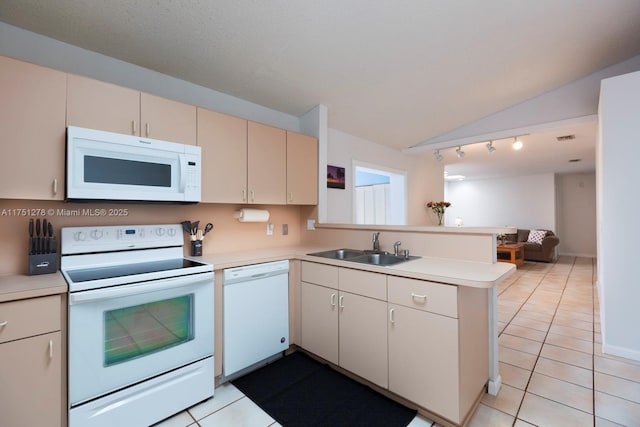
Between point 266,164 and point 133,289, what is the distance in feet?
4.77

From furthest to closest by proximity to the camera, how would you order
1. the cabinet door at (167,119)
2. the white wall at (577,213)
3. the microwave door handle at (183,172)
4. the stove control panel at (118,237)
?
1. the white wall at (577,213)
2. the microwave door handle at (183,172)
3. the cabinet door at (167,119)
4. the stove control panel at (118,237)

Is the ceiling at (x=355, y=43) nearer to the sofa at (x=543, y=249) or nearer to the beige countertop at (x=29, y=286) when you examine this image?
the beige countertop at (x=29, y=286)

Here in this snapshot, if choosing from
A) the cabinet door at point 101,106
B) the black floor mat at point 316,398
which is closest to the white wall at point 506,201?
the black floor mat at point 316,398

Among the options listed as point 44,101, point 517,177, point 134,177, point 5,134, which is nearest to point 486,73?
point 134,177

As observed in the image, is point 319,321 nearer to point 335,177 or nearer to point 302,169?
point 302,169

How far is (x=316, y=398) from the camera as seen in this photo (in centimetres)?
195

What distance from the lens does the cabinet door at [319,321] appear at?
2.21m

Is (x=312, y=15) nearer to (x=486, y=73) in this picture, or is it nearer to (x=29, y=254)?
(x=486, y=73)

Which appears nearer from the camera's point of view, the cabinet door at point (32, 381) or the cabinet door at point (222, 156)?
the cabinet door at point (32, 381)

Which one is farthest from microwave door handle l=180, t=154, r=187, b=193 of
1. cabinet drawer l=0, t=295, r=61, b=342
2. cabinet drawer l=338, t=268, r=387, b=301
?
cabinet drawer l=338, t=268, r=387, b=301

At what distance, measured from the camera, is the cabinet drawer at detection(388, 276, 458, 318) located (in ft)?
5.19

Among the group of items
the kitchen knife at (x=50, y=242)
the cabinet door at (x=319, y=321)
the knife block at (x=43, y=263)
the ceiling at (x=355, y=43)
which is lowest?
the cabinet door at (x=319, y=321)

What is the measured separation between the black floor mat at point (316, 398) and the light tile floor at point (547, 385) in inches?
3.7

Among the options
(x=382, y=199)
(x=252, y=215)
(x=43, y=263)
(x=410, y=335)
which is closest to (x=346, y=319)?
(x=410, y=335)
